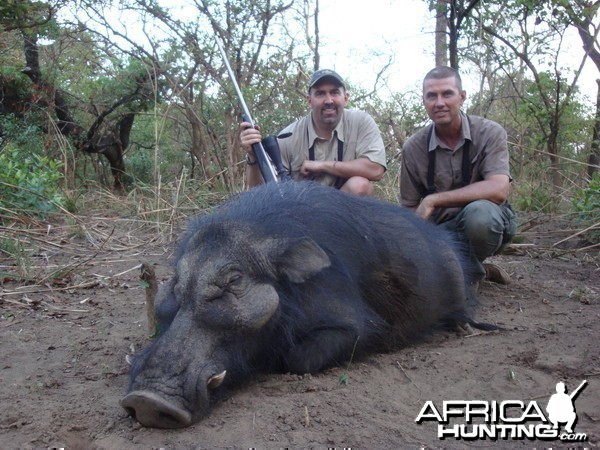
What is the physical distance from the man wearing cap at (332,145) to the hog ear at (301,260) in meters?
1.84

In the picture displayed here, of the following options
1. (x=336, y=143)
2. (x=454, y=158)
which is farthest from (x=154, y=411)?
(x=336, y=143)

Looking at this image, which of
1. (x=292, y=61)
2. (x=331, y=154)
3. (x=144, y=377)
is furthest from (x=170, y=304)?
(x=292, y=61)

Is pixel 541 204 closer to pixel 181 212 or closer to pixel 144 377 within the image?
pixel 181 212

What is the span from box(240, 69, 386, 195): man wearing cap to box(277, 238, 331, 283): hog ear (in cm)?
184

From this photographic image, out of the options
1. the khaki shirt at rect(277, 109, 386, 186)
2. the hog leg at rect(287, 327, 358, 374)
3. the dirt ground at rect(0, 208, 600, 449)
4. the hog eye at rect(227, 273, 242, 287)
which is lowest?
the dirt ground at rect(0, 208, 600, 449)

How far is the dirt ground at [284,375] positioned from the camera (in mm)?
2375

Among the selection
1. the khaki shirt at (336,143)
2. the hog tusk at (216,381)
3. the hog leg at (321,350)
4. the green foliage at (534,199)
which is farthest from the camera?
the green foliage at (534,199)

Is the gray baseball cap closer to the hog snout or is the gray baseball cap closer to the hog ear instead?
the hog ear

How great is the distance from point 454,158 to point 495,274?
90cm

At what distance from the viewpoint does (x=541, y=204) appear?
24.1 ft

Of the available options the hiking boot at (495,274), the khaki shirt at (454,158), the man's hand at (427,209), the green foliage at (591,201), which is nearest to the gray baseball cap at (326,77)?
the khaki shirt at (454,158)

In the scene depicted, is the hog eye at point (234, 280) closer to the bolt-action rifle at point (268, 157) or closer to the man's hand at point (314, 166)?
the bolt-action rifle at point (268, 157)

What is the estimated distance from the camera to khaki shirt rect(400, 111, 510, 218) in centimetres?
→ 453

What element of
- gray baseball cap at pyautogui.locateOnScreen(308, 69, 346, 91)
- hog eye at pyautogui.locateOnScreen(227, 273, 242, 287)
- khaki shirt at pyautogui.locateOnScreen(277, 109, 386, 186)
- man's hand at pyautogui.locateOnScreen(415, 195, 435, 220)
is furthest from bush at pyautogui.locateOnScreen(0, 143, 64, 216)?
hog eye at pyautogui.locateOnScreen(227, 273, 242, 287)
